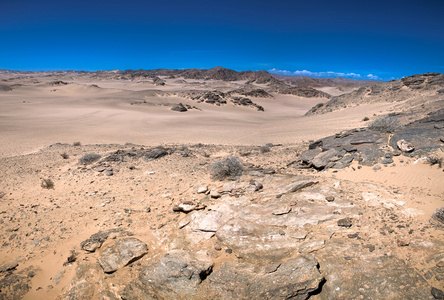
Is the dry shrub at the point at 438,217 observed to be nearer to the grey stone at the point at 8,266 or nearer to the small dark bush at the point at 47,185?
the grey stone at the point at 8,266

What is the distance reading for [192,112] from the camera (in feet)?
117

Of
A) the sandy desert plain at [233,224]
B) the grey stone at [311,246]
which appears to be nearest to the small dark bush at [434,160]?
the sandy desert plain at [233,224]

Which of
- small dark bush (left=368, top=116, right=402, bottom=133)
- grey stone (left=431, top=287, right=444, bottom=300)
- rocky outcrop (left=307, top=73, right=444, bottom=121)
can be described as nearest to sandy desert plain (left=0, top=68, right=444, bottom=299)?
grey stone (left=431, top=287, right=444, bottom=300)

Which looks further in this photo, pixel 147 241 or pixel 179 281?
pixel 147 241

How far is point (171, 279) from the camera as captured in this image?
12.8ft

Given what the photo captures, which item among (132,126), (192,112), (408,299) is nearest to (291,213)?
(408,299)

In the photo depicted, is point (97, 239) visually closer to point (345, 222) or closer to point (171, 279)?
point (171, 279)

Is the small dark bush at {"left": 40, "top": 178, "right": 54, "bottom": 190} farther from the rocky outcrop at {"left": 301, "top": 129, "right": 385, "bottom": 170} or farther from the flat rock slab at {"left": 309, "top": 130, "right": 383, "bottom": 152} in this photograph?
the flat rock slab at {"left": 309, "top": 130, "right": 383, "bottom": 152}

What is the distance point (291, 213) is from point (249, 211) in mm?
927

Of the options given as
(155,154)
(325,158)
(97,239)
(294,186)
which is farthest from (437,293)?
(155,154)

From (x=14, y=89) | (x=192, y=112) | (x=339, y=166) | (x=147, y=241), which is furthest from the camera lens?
(x=14, y=89)

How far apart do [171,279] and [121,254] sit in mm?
1289

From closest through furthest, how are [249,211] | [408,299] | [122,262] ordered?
[408,299], [122,262], [249,211]

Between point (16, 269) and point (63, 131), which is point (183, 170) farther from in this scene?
point (63, 131)
